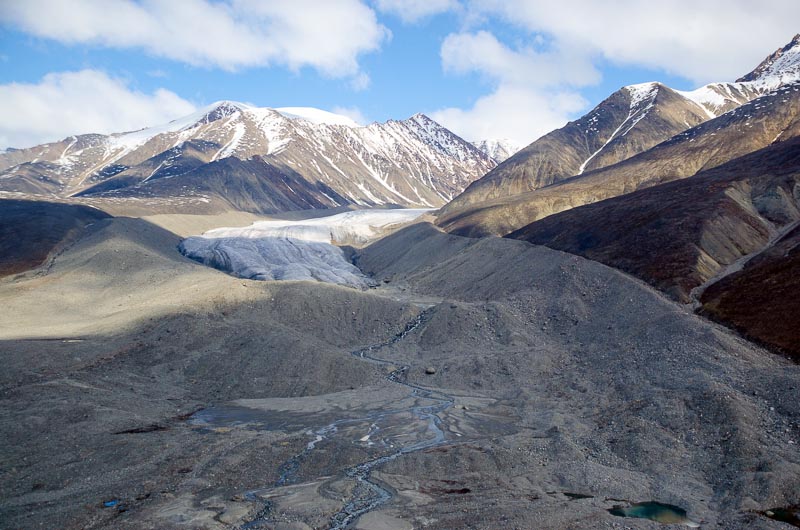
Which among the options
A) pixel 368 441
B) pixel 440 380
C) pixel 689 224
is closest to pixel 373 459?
pixel 368 441

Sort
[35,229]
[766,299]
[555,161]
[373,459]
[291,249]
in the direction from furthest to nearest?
1. [555,161]
2. [291,249]
3. [35,229]
4. [766,299]
5. [373,459]

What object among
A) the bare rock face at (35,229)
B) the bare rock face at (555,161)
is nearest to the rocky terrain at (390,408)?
the bare rock face at (35,229)

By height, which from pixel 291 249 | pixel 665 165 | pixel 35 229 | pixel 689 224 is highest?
pixel 665 165

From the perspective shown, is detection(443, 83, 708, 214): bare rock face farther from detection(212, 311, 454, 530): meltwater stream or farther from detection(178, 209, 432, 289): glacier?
detection(212, 311, 454, 530): meltwater stream

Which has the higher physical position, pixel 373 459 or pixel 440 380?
pixel 440 380

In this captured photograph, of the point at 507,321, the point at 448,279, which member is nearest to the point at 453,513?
the point at 507,321

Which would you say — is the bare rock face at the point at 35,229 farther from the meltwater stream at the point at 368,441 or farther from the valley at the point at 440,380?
the meltwater stream at the point at 368,441

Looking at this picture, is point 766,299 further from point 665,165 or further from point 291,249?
point 291,249

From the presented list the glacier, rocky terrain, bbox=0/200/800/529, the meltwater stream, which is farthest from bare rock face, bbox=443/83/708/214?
the meltwater stream
